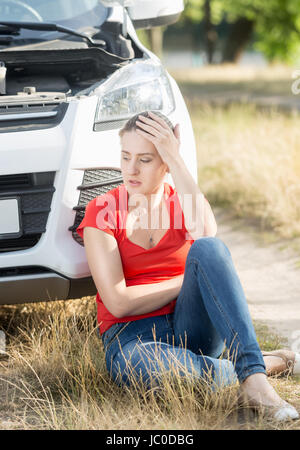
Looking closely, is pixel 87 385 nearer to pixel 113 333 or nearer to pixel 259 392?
pixel 113 333

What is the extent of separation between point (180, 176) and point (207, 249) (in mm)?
334

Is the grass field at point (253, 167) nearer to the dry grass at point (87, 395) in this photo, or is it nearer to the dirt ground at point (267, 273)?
the dirt ground at point (267, 273)

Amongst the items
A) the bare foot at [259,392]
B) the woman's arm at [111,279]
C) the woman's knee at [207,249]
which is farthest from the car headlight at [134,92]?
the bare foot at [259,392]

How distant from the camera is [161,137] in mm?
2771

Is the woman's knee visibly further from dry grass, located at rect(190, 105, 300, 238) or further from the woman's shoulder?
dry grass, located at rect(190, 105, 300, 238)

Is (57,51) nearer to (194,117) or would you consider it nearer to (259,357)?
(259,357)

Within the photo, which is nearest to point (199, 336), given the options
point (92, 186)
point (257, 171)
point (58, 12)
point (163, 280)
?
point (163, 280)

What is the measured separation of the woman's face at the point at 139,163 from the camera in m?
2.78

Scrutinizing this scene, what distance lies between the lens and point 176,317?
284cm

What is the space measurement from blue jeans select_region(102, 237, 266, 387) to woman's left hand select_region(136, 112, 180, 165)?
362mm

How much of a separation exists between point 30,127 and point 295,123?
5.12m
